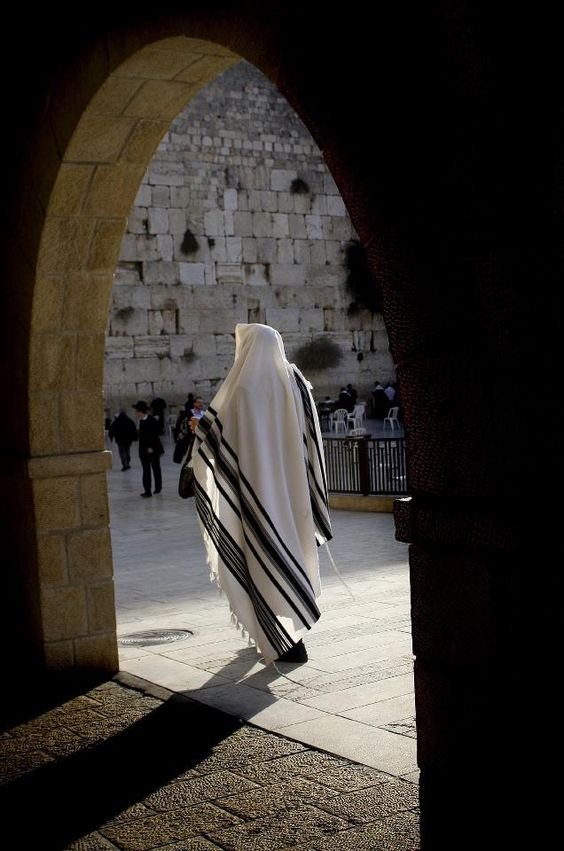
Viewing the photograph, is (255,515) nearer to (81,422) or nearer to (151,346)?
(81,422)

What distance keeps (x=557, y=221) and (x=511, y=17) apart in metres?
0.46

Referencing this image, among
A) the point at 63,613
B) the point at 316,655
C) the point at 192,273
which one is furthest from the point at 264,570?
the point at 192,273

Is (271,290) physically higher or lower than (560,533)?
higher

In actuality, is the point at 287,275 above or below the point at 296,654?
above

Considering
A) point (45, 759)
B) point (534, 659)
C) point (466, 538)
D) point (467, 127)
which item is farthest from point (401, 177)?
point (45, 759)

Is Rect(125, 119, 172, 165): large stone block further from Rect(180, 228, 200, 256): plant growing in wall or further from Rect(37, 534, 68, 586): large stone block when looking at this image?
Rect(180, 228, 200, 256): plant growing in wall

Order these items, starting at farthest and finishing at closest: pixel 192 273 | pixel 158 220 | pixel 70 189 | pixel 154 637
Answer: pixel 192 273 < pixel 158 220 < pixel 154 637 < pixel 70 189

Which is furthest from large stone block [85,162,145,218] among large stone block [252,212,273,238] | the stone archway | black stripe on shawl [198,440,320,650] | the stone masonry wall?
large stone block [252,212,273,238]

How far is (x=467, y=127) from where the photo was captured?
234cm

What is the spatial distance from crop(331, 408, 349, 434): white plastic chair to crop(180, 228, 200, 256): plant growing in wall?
18.0ft

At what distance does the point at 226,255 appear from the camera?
2550 cm

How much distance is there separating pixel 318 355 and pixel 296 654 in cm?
2138

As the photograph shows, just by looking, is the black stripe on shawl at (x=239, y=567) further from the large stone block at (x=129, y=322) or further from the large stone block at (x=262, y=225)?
the large stone block at (x=262, y=225)

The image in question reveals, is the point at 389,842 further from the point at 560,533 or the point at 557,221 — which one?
the point at 557,221
